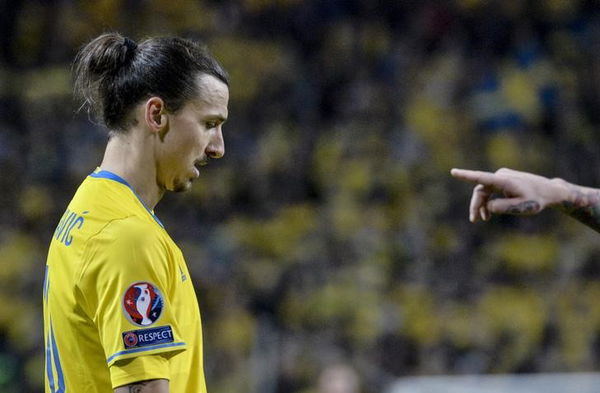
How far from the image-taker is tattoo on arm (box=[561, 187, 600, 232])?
2.47 metres

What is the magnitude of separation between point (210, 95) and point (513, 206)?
2.45 feet

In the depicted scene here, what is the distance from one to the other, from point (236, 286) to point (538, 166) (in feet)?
8.69

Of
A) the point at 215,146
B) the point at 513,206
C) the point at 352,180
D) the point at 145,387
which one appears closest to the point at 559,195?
the point at 513,206

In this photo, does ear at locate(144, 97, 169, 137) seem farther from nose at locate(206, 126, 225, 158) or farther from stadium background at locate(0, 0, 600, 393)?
stadium background at locate(0, 0, 600, 393)

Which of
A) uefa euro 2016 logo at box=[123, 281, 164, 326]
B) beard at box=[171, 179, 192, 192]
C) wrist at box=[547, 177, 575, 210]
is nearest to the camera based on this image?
uefa euro 2016 logo at box=[123, 281, 164, 326]

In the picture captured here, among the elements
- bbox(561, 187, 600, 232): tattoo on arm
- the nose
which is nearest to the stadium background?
bbox(561, 187, 600, 232): tattoo on arm

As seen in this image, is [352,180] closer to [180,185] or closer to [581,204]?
[581,204]


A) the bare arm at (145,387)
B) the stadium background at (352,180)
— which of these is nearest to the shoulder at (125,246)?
the bare arm at (145,387)

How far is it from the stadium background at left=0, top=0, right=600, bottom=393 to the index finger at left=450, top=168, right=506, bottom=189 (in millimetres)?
4524

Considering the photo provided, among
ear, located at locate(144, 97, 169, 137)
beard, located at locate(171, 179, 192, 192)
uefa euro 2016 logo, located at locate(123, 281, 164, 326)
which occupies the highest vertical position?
ear, located at locate(144, 97, 169, 137)

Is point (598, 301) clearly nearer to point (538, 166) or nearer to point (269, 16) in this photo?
point (538, 166)

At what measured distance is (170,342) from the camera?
2.02 metres

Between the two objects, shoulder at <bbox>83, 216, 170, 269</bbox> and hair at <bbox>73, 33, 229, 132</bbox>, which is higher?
hair at <bbox>73, 33, 229, 132</bbox>

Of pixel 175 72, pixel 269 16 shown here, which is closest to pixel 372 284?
pixel 269 16
